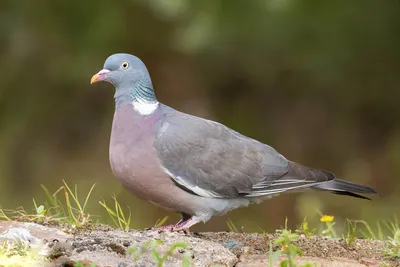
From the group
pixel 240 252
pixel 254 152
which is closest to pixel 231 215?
pixel 254 152

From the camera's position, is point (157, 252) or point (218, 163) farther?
point (218, 163)

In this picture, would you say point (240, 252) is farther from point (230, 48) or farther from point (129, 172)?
point (230, 48)

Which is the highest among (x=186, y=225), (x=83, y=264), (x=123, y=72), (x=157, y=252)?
(x=123, y=72)

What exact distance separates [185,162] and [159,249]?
92 centimetres

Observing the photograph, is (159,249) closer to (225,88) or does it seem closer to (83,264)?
(83,264)

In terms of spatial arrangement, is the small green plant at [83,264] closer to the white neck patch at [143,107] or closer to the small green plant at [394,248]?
the white neck patch at [143,107]

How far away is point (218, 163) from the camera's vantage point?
4844mm

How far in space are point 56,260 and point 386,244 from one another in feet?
6.14

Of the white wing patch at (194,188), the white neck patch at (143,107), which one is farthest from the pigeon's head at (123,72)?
the white wing patch at (194,188)

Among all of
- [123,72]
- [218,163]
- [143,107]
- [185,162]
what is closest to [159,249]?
[185,162]

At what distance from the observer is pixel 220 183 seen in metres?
4.79

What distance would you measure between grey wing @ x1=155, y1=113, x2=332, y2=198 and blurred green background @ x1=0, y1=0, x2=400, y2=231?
3456 millimetres

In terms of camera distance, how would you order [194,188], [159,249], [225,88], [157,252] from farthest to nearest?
1. [225,88]
2. [194,188]
3. [159,249]
4. [157,252]

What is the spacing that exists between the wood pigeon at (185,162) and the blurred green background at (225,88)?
348cm
